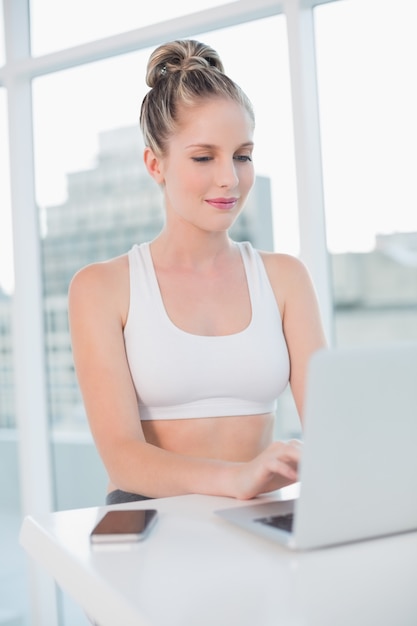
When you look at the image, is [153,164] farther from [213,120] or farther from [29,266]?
[29,266]

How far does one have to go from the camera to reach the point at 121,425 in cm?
155

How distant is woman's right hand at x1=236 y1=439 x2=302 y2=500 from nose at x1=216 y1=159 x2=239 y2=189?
68 centimetres

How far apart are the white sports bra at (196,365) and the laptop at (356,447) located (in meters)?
0.74

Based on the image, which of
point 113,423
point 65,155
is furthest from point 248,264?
point 65,155

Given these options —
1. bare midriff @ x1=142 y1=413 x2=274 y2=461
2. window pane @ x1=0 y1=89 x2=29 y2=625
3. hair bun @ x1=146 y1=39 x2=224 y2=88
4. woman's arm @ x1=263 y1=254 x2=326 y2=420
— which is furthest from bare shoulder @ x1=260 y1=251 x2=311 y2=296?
window pane @ x1=0 y1=89 x2=29 y2=625

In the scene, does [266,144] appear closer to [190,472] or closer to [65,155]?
[65,155]

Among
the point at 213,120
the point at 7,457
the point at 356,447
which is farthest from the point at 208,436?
the point at 7,457

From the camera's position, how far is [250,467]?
1203 mm

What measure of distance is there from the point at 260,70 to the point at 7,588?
91.7 inches

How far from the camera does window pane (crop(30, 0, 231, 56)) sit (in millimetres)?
2988

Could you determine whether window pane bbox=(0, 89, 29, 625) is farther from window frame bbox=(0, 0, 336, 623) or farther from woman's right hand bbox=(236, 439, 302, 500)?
woman's right hand bbox=(236, 439, 302, 500)

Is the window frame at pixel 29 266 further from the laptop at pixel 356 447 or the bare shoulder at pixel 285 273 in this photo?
the laptop at pixel 356 447

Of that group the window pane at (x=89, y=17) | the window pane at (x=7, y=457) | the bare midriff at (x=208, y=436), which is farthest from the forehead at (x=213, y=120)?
the window pane at (x=7, y=457)

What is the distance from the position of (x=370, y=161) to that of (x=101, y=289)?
1165 mm
